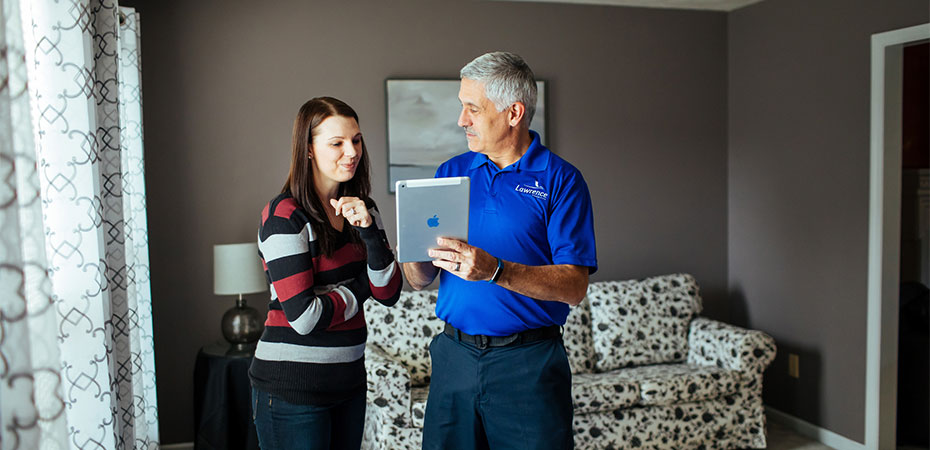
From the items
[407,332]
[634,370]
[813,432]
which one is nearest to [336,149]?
[407,332]

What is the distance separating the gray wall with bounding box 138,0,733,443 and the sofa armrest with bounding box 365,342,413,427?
1058mm

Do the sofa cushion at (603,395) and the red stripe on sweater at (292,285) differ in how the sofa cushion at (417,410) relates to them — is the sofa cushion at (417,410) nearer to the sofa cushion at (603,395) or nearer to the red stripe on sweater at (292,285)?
the sofa cushion at (603,395)

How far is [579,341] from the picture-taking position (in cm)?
390

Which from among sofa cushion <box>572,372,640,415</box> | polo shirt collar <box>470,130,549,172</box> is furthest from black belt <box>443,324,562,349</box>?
sofa cushion <box>572,372,640,415</box>

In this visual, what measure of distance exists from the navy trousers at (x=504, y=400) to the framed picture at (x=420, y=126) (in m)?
2.20

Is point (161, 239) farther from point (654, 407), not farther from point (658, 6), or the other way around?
point (658, 6)

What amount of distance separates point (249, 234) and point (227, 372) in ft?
2.59

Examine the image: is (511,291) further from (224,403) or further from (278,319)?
(224,403)

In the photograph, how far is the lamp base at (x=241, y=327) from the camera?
11.3ft

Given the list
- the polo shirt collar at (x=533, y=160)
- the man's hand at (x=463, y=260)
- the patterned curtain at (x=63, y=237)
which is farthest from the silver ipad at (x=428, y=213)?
the patterned curtain at (x=63, y=237)

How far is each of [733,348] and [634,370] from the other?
0.53 metres

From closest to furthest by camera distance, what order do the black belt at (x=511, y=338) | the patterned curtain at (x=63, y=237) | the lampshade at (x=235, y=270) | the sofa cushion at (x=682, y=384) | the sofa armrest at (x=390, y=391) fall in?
1. the patterned curtain at (x=63, y=237)
2. the black belt at (x=511, y=338)
3. the sofa armrest at (x=390, y=391)
4. the lampshade at (x=235, y=270)
5. the sofa cushion at (x=682, y=384)

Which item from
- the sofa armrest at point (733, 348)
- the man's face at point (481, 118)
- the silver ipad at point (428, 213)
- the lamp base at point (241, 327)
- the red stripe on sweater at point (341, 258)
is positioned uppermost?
the man's face at point (481, 118)

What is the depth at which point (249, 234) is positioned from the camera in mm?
3795
